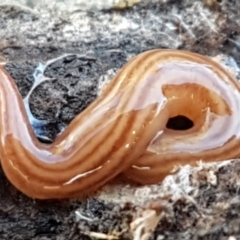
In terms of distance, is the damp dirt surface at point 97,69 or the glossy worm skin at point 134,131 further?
the glossy worm skin at point 134,131

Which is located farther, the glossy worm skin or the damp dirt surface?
the glossy worm skin

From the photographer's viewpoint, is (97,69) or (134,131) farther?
(97,69)

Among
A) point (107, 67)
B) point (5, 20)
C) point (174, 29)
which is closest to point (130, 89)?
point (107, 67)

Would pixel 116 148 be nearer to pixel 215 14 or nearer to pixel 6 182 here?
pixel 6 182

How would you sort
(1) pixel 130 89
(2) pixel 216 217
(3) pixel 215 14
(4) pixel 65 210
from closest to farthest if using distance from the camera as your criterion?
(2) pixel 216 217 < (4) pixel 65 210 < (1) pixel 130 89 < (3) pixel 215 14
